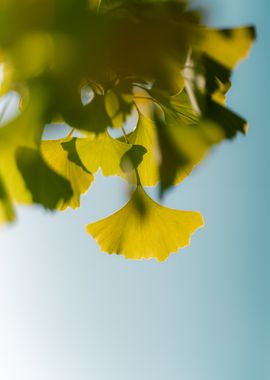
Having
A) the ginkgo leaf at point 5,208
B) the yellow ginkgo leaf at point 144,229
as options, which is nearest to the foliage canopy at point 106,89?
the ginkgo leaf at point 5,208

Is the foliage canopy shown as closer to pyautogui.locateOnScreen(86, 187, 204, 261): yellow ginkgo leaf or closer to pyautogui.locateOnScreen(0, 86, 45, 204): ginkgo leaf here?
pyautogui.locateOnScreen(0, 86, 45, 204): ginkgo leaf

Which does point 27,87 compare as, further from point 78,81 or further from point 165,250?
point 165,250

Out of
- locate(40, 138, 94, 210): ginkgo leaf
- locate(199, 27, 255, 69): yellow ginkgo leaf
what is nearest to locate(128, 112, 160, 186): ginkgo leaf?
locate(40, 138, 94, 210): ginkgo leaf

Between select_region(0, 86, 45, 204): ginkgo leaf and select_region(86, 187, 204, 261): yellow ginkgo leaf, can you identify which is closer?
select_region(0, 86, 45, 204): ginkgo leaf

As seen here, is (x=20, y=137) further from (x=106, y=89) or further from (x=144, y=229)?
(x=144, y=229)

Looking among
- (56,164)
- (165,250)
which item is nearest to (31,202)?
(56,164)

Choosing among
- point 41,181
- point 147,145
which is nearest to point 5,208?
point 41,181

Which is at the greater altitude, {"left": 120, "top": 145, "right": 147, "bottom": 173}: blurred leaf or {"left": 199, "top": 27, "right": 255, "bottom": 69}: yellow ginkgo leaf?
{"left": 199, "top": 27, "right": 255, "bottom": 69}: yellow ginkgo leaf
